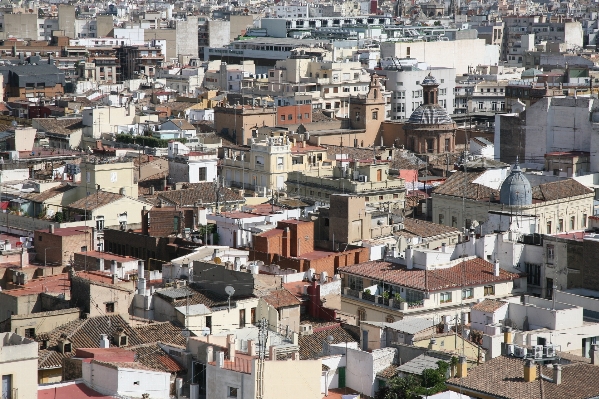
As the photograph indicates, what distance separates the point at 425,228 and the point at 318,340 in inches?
506

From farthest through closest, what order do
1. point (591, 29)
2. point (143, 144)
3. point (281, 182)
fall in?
1. point (591, 29)
2. point (143, 144)
3. point (281, 182)

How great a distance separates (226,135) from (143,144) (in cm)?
828

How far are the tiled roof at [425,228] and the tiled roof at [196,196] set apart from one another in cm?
662

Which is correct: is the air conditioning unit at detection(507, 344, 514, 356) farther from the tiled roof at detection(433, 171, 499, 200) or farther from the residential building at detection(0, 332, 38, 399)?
the tiled roof at detection(433, 171, 499, 200)

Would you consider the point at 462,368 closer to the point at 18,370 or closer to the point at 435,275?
the point at 18,370

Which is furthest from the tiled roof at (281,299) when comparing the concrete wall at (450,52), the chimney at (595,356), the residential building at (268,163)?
the concrete wall at (450,52)

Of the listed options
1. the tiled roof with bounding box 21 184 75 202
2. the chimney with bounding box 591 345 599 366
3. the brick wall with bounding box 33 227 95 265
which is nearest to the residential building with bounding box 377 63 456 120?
the tiled roof with bounding box 21 184 75 202

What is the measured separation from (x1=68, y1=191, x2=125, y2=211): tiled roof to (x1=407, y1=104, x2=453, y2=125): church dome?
25464 mm

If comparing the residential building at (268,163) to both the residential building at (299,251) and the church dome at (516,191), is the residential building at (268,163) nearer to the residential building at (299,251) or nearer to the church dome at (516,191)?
the church dome at (516,191)

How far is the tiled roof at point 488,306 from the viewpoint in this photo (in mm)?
30375

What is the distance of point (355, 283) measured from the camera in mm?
34344

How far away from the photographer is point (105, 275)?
33.3 m

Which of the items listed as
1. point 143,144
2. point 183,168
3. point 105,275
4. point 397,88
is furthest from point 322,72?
point 105,275

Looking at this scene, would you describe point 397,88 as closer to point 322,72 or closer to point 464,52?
point 322,72
